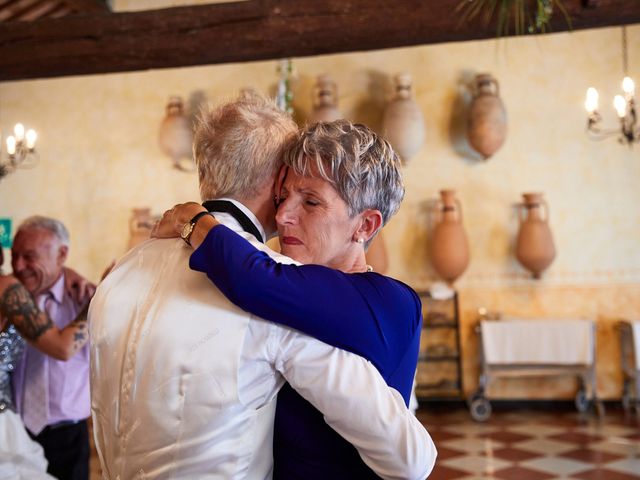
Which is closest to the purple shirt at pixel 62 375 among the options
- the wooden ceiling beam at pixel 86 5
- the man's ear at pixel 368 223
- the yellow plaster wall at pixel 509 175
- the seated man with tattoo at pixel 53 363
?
the seated man with tattoo at pixel 53 363

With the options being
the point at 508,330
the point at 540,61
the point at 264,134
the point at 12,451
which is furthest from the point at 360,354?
the point at 540,61

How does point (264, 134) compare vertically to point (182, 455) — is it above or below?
above

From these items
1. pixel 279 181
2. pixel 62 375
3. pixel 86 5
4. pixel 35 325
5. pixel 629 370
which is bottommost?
pixel 629 370

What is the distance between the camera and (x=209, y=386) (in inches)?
51.9

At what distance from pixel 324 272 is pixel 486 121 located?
6.10 metres

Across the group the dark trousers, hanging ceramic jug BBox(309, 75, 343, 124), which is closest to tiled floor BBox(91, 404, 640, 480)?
the dark trousers

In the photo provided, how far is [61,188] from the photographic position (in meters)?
8.19

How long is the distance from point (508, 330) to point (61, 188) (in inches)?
188

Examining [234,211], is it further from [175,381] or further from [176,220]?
[175,381]

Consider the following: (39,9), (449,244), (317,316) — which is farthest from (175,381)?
(39,9)

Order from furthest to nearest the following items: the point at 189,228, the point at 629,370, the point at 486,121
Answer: the point at 486,121 → the point at 629,370 → the point at 189,228

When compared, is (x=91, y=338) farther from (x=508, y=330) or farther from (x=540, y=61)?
(x=540, y=61)

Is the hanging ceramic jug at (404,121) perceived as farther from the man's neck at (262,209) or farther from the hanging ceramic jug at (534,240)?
the man's neck at (262,209)

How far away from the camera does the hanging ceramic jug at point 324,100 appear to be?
7.26 meters
